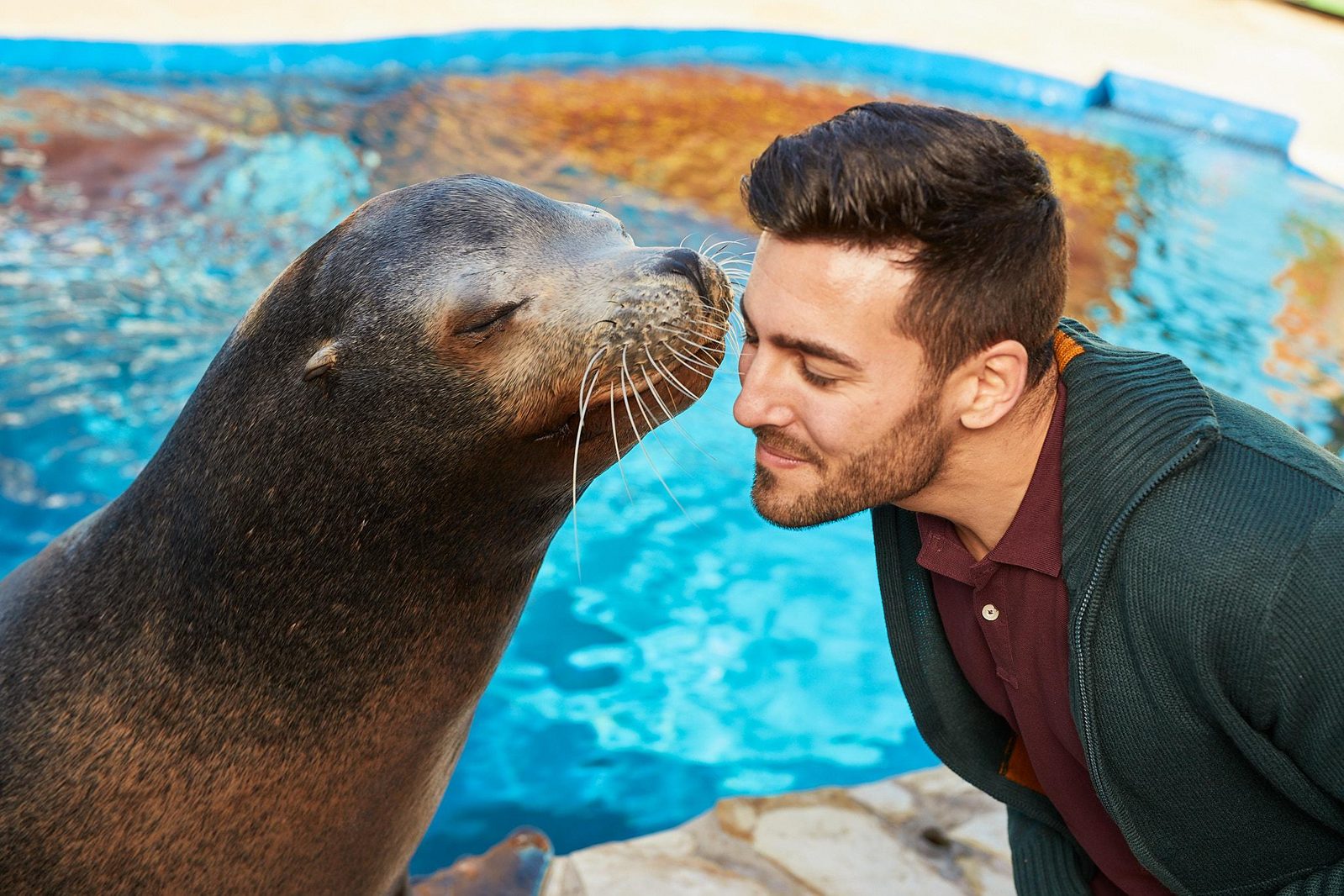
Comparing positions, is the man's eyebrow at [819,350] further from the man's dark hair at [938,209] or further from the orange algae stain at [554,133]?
the orange algae stain at [554,133]

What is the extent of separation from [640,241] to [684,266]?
7.44m

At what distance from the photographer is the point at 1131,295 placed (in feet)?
34.0

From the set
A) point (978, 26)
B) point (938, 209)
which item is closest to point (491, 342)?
point (938, 209)

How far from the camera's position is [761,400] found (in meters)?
2.43

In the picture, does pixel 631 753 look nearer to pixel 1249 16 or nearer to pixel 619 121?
pixel 619 121

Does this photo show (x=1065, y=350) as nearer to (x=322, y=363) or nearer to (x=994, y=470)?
(x=994, y=470)

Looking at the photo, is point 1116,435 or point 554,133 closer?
point 1116,435

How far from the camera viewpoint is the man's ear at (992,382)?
238cm

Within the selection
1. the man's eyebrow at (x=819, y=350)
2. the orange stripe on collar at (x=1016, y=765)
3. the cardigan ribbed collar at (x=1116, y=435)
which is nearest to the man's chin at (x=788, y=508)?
the man's eyebrow at (x=819, y=350)

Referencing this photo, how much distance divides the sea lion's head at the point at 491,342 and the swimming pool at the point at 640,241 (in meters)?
2.81

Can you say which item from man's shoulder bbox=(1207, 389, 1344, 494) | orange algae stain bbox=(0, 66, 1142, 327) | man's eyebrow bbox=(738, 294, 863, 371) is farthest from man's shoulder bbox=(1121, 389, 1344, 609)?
orange algae stain bbox=(0, 66, 1142, 327)

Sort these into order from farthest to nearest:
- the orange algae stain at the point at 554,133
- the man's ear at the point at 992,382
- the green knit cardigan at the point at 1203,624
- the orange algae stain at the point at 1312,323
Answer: the orange algae stain at the point at 554,133, the orange algae stain at the point at 1312,323, the man's ear at the point at 992,382, the green knit cardigan at the point at 1203,624

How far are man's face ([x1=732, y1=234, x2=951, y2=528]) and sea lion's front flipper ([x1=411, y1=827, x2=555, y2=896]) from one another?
182 cm

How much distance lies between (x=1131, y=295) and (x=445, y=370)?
29.1 feet
